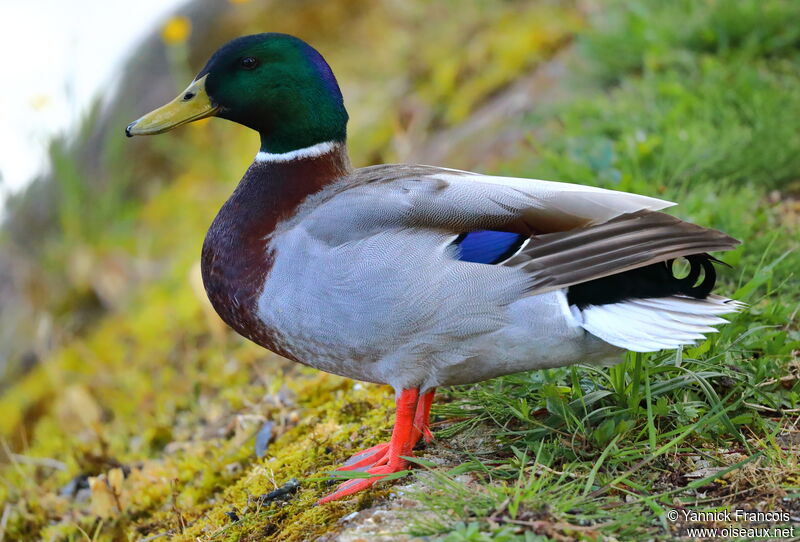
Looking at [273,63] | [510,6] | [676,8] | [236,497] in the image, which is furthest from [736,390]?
[510,6]

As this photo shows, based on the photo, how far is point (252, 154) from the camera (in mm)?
6438

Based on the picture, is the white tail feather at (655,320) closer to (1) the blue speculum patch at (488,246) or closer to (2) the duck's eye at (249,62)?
(1) the blue speculum patch at (488,246)

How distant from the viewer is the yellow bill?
285cm

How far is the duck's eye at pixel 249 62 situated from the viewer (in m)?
2.85

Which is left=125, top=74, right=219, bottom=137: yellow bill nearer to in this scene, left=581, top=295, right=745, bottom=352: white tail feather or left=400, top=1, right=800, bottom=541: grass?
left=400, top=1, right=800, bottom=541: grass

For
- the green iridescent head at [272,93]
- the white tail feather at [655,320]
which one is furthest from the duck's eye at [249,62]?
the white tail feather at [655,320]

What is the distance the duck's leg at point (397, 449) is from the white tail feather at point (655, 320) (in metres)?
0.58

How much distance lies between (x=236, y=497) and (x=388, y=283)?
3.20 ft

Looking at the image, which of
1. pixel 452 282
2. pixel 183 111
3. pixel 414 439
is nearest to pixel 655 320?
pixel 452 282

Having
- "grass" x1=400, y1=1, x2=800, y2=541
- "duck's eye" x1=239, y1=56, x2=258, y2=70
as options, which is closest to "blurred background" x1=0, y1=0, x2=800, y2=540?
"grass" x1=400, y1=1, x2=800, y2=541

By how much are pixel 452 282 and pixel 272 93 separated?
0.97m

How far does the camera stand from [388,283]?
2.36 m

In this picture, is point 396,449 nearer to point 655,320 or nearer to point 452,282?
point 452,282

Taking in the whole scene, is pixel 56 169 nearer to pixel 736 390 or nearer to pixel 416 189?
pixel 416 189
